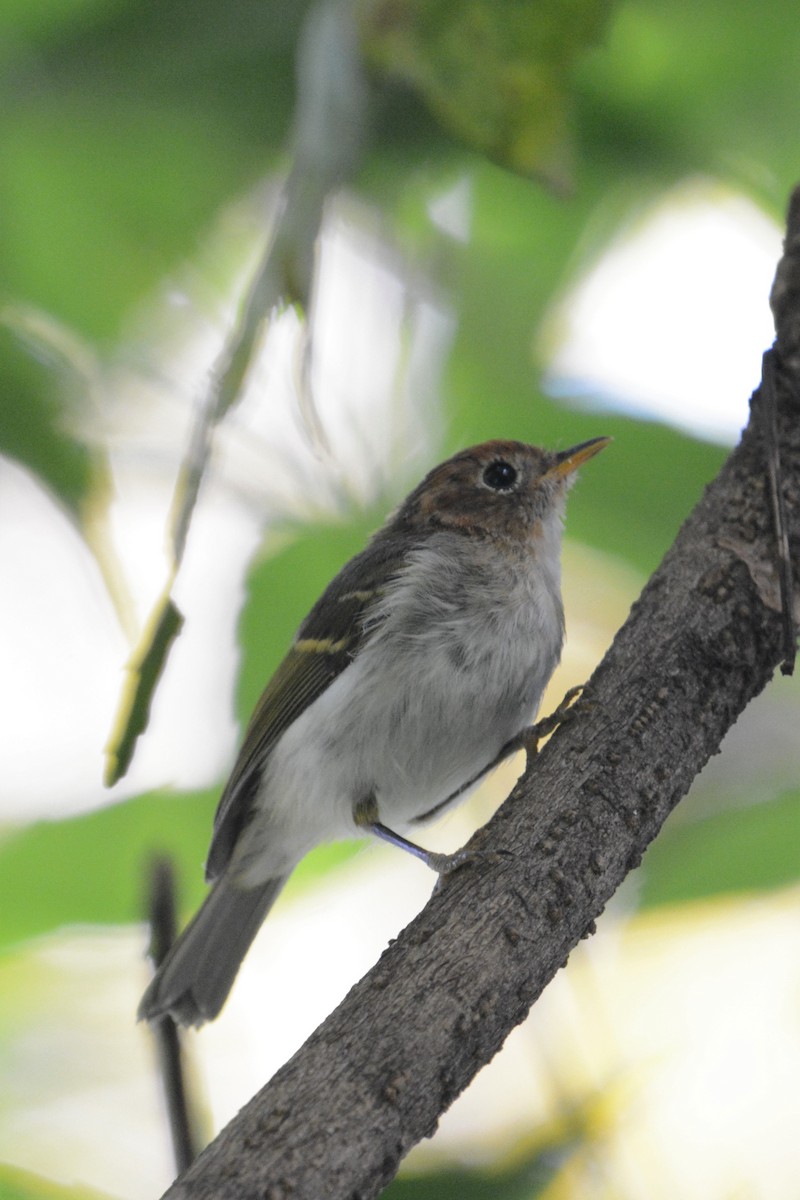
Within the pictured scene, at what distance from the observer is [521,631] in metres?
2.95

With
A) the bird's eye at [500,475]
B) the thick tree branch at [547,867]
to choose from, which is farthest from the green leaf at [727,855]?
the bird's eye at [500,475]

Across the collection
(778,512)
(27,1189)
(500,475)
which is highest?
(500,475)

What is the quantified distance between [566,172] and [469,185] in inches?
30.4

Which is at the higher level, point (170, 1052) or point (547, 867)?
point (547, 867)

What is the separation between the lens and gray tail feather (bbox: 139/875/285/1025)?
10.2ft

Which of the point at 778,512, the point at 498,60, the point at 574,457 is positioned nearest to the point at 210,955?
the point at 574,457

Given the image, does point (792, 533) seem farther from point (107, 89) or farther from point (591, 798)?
point (107, 89)

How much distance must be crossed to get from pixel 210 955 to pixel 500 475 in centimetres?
155

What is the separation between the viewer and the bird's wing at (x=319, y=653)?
294 centimetres

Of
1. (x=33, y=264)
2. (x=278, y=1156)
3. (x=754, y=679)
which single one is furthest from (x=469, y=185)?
(x=278, y=1156)

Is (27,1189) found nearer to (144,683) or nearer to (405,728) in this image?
(144,683)

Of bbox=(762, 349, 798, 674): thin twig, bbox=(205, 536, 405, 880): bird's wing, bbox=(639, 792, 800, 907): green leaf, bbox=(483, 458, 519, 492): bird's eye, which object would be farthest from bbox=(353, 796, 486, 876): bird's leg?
bbox=(762, 349, 798, 674): thin twig

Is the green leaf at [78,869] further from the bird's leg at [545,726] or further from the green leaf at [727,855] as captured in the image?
the green leaf at [727,855]

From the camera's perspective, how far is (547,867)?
63.4 inches
